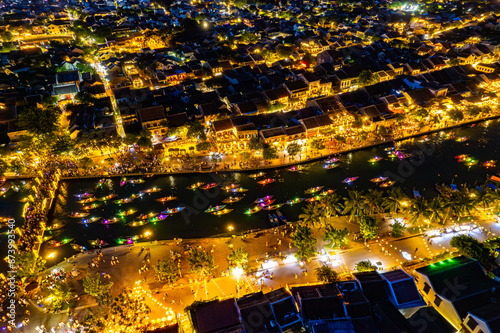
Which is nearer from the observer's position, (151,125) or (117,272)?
(117,272)

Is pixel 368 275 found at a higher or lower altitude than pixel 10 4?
lower

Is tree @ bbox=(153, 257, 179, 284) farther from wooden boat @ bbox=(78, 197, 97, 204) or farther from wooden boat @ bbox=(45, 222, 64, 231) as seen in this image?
wooden boat @ bbox=(78, 197, 97, 204)

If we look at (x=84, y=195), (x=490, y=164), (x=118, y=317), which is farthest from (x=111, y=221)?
(x=490, y=164)

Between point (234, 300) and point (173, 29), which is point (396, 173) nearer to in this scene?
point (234, 300)

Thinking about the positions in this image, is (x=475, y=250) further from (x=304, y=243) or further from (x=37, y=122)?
(x=37, y=122)

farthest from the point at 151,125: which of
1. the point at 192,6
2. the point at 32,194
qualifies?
the point at 192,6

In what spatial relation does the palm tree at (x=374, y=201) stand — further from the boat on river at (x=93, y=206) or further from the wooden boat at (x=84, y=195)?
the wooden boat at (x=84, y=195)

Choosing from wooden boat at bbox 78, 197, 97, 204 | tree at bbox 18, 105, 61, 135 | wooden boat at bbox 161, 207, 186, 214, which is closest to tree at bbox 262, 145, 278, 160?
wooden boat at bbox 161, 207, 186, 214
